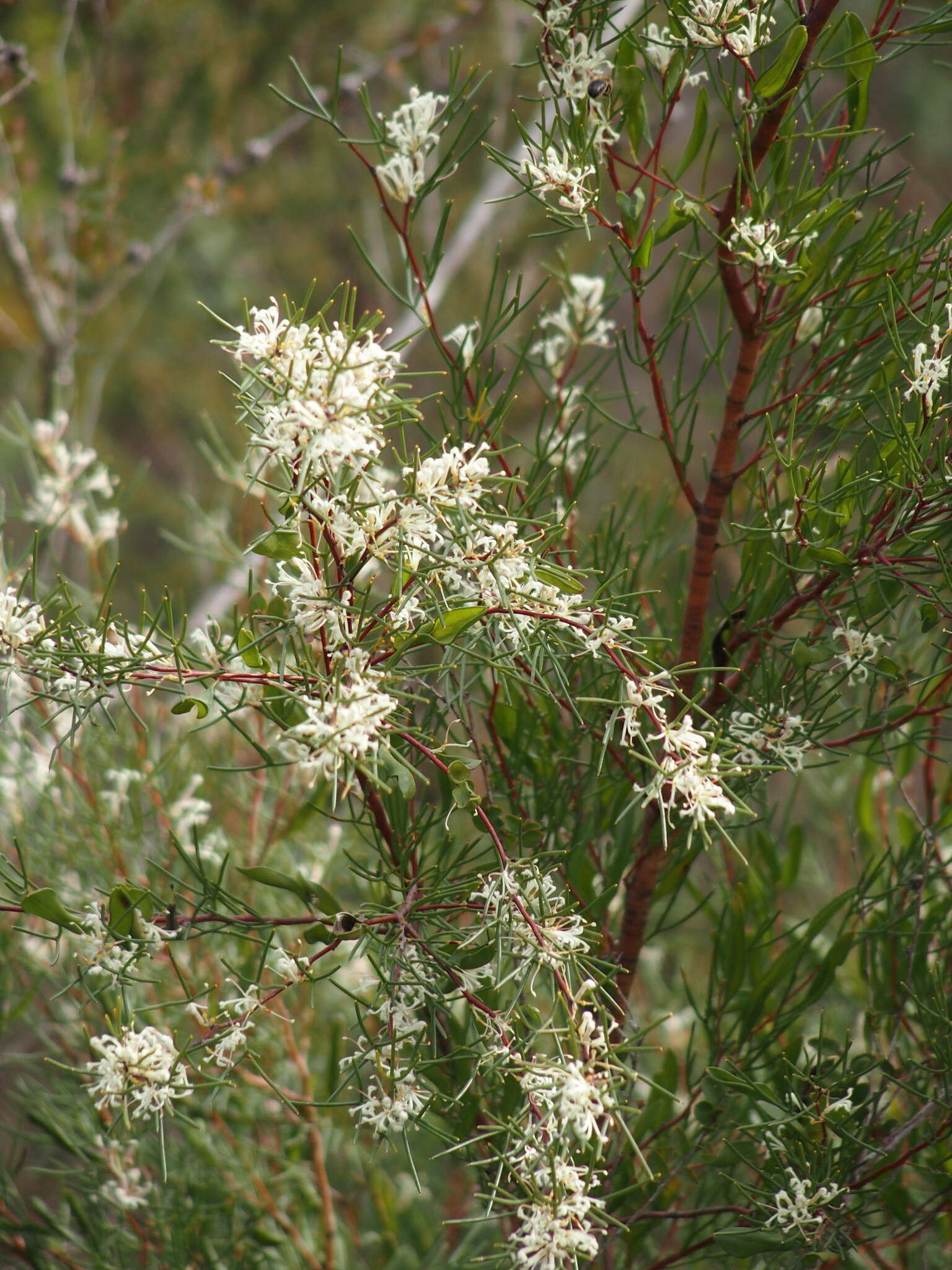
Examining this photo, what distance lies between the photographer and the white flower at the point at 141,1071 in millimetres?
293

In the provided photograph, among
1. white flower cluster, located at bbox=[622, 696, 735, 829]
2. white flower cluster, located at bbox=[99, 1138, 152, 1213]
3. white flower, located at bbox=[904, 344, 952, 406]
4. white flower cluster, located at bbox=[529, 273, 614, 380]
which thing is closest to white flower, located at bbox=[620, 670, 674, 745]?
white flower cluster, located at bbox=[622, 696, 735, 829]

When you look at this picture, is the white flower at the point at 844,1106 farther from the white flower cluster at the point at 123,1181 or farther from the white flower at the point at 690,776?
the white flower cluster at the point at 123,1181

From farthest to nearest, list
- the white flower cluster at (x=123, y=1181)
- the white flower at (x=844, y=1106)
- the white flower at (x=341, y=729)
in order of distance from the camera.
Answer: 1. the white flower cluster at (x=123, y=1181)
2. the white flower at (x=844, y=1106)
3. the white flower at (x=341, y=729)

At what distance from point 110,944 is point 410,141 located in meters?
0.29

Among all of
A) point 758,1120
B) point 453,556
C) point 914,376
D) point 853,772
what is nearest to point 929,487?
point 914,376

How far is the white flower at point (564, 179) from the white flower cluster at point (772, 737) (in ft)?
0.59

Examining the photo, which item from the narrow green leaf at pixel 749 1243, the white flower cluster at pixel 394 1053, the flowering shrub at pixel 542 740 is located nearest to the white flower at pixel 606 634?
the flowering shrub at pixel 542 740

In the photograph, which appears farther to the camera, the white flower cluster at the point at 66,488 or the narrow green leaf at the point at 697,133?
the white flower cluster at the point at 66,488

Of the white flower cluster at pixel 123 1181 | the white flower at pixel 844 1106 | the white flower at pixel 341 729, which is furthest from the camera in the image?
the white flower cluster at pixel 123 1181

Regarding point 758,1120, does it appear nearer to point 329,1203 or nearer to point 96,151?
point 329,1203

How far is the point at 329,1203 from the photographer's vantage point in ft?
1.65

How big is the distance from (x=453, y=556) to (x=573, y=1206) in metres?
0.18

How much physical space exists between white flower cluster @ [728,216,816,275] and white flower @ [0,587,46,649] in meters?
0.24

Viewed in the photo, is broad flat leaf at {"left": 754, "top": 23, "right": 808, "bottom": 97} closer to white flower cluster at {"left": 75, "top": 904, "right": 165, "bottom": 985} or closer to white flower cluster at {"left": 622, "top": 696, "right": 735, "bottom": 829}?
white flower cluster at {"left": 622, "top": 696, "right": 735, "bottom": 829}
